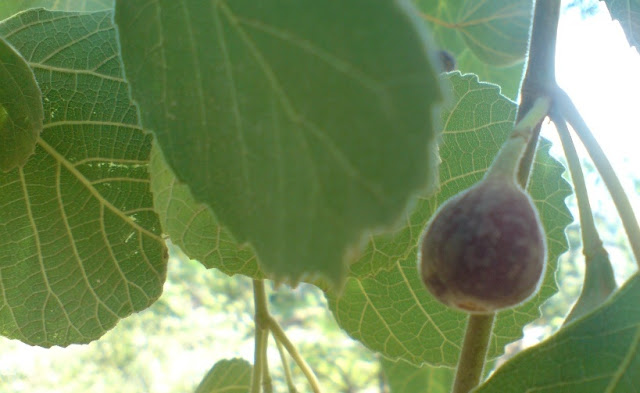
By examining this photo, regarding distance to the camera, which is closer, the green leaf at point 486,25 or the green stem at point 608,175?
the green stem at point 608,175

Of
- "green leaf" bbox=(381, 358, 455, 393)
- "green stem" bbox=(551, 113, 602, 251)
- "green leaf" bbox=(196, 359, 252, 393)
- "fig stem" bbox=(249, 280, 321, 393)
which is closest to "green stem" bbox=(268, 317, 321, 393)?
"fig stem" bbox=(249, 280, 321, 393)

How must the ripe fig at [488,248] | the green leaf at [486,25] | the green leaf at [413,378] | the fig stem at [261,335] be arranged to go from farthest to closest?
the green leaf at [413,378] → the green leaf at [486,25] → the fig stem at [261,335] → the ripe fig at [488,248]

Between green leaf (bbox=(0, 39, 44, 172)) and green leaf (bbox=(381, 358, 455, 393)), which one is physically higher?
green leaf (bbox=(0, 39, 44, 172))

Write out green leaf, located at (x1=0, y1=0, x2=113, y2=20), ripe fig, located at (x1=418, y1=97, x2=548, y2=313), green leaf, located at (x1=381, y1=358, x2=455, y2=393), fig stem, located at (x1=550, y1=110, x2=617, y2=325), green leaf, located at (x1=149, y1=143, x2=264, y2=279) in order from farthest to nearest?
green leaf, located at (x1=381, y1=358, x2=455, y2=393)
green leaf, located at (x1=0, y1=0, x2=113, y2=20)
green leaf, located at (x1=149, y1=143, x2=264, y2=279)
fig stem, located at (x1=550, y1=110, x2=617, y2=325)
ripe fig, located at (x1=418, y1=97, x2=548, y2=313)

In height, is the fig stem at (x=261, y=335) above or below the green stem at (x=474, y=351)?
above

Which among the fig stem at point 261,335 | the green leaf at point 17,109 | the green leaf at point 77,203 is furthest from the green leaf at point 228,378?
the green leaf at point 17,109

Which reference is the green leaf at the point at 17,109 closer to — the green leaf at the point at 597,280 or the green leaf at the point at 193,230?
the green leaf at the point at 193,230

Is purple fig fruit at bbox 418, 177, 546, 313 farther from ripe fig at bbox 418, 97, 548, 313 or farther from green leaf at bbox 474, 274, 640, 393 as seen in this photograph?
green leaf at bbox 474, 274, 640, 393
